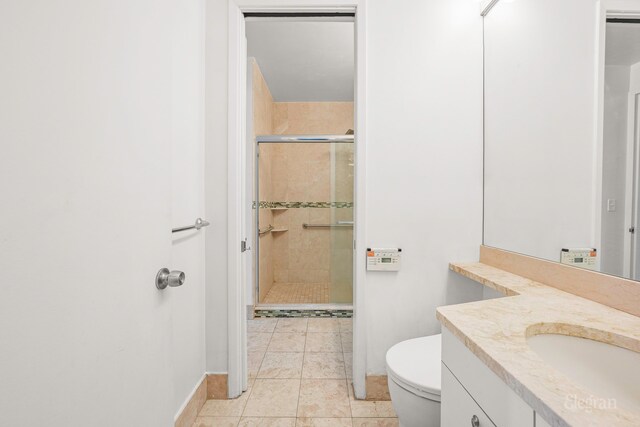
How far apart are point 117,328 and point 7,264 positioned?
255mm

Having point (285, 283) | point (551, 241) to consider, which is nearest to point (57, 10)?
point (551, 241)

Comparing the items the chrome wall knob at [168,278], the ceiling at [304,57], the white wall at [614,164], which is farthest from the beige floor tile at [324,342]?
the ceiling at [304,57]

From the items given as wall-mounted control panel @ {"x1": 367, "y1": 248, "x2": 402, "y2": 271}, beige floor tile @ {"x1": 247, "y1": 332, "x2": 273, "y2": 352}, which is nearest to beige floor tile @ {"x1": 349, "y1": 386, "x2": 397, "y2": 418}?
wall-mounted control panel @ {"x1": 367, "y1": 248, "x2": 402, "y2": 271}

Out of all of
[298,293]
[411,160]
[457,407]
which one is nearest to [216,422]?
[457,407]

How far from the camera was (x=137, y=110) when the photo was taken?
0.65 metres

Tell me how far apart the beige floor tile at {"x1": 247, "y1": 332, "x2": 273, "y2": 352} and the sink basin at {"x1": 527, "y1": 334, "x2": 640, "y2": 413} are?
1729 millimetres

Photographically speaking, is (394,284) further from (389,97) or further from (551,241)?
(389,97)

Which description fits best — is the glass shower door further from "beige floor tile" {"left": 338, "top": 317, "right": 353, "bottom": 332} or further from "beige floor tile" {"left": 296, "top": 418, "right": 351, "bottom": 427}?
"beige floor tile" {"left": 296, "top": 418, "right": 351, "bottom": 427}

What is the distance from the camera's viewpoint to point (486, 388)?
56 centimetres

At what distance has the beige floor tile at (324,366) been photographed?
1.66 m

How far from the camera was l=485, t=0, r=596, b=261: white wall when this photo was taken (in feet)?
3.02

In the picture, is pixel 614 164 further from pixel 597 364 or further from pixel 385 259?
pixel 385 259

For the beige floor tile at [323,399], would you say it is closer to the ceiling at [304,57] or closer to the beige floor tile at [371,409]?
the beige floor tile at [371,409]

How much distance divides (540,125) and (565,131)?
0.14 m
